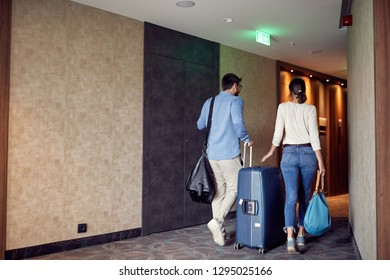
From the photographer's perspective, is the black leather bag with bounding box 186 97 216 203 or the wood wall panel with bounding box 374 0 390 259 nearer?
A: the wood wall panel with bounding box 374 0 390 259

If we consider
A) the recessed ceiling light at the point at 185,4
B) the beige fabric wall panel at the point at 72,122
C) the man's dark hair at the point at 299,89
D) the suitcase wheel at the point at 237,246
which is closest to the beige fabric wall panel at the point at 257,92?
the recessed ceiling light at the point at 185,4

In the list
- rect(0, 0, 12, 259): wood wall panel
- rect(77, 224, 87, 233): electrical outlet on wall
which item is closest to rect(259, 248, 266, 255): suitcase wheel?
rect(77, 224, 87, 233): electrical outlet on wall

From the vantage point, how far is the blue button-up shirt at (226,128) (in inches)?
144

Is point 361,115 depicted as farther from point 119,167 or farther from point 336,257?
point 119,167

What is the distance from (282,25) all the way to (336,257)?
2.82 m

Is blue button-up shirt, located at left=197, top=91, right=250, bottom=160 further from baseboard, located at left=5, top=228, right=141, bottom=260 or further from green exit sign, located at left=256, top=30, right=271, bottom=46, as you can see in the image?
green exit sign, located at left=256, top=30, right=271, bottom=46

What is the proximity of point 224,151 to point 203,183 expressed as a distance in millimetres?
356

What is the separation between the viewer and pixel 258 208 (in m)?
3.42

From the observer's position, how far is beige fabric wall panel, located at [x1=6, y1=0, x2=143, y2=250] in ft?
11.5

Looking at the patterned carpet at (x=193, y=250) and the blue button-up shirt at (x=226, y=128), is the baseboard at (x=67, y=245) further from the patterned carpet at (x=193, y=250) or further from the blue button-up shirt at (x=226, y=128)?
the blue button-up shirt at (x=226, y=128)

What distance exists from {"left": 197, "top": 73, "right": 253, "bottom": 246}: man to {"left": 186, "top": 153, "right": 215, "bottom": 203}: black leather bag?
0.10m

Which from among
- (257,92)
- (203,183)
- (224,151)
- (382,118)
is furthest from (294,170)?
(257,92)

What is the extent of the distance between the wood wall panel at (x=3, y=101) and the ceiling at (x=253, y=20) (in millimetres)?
893
